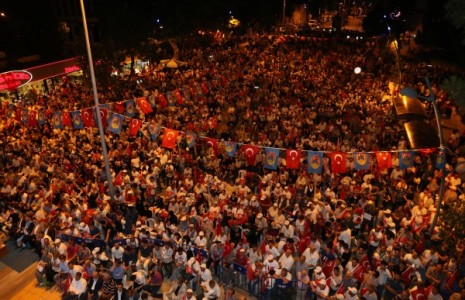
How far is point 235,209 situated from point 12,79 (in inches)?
610

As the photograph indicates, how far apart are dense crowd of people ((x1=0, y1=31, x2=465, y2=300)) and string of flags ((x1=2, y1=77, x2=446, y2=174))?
0.60 m

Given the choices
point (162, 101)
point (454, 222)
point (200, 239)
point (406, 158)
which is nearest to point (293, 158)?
point (406, 158)

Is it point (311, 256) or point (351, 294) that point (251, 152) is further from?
point (351, 294)

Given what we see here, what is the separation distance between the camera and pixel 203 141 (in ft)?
61.0

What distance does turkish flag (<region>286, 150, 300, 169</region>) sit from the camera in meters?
14.5

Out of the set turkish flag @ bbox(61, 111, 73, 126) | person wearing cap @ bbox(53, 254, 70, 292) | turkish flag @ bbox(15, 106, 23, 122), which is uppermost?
turkish flag @ bbox(61, 111, 73, 126)

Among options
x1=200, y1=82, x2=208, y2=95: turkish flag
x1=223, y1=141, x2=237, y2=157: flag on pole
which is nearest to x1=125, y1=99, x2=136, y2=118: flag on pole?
x1=200, y1=82, x2=208, y2=95: turkish flag

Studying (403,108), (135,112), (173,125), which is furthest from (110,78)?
(403,108)

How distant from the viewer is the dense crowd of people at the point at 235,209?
1048 centimetres

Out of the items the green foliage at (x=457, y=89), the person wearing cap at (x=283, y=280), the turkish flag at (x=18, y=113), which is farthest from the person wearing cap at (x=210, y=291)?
the turkish flag at (x=18, y=113)

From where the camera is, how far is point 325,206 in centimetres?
1316

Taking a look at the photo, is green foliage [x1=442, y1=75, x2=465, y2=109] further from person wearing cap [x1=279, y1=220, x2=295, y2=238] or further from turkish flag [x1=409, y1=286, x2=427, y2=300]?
person wearing cap [x1=279, y1=220, x2=295, y2=238]

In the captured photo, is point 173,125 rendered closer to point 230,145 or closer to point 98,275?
point 230,145

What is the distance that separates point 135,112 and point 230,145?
825cm
